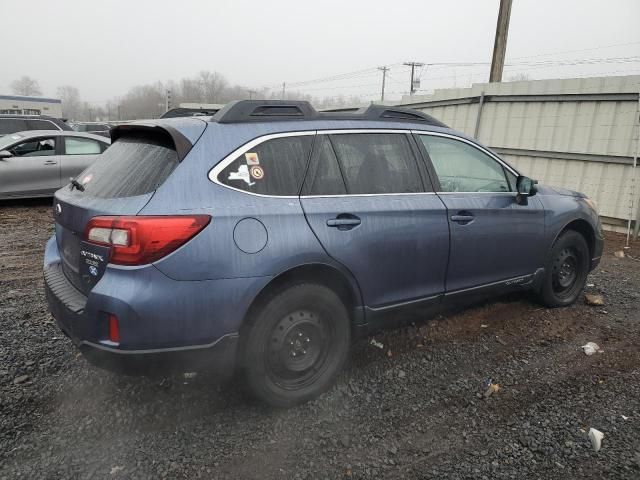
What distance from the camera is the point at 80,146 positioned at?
9750 millimetres

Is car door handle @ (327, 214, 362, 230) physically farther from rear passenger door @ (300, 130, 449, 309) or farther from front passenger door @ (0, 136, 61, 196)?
front passenger door @ (0, 136, 61, 196)

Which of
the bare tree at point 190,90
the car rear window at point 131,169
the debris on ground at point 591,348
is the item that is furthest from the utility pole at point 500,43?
the bare tree at point 190,90

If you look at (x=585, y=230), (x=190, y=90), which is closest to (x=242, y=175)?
(x=585, y=230)

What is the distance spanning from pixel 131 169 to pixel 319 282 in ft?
4.14

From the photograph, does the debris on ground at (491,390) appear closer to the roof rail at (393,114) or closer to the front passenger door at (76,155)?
the roof rail at (393,114)

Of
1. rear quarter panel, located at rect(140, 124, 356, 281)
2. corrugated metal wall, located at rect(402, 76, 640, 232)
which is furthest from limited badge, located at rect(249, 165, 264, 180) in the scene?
corrugated metal wall, located at rect(402, 76, 640, 232)

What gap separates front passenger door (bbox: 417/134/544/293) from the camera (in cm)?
353

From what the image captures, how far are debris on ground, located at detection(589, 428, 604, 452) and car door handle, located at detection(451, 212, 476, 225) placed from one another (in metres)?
1.52

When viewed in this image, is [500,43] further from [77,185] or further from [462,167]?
[77,185]

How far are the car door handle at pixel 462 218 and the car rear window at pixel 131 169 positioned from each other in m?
1.98

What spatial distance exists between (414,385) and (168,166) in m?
2.09

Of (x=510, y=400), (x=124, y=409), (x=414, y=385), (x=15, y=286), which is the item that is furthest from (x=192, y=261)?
(x=15, y=286)

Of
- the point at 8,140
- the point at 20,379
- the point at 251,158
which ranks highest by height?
the point at 251,158

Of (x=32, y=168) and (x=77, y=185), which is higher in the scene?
(x=77, y=185)
